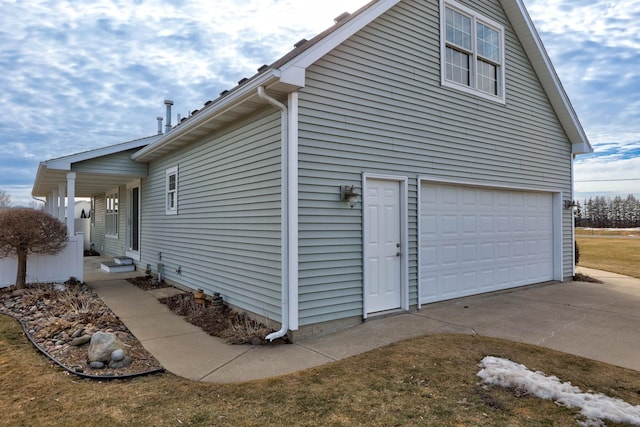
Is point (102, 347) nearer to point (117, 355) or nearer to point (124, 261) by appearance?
point (117, 355)

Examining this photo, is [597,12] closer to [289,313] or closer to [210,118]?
[210,118]

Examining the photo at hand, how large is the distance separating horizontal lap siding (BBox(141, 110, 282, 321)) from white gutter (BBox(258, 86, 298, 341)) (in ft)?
0.63

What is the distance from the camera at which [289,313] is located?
191 inches

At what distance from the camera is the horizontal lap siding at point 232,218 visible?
537cm

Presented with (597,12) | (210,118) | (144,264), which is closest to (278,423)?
(210,118)

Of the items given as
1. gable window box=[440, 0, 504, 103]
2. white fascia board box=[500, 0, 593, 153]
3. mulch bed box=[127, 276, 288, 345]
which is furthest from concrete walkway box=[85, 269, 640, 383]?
gable window box=[440, 0, 504, 103]

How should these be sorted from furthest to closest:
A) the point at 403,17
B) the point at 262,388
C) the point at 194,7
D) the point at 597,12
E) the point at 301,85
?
1. the point at 597,12
2. the point at 194,7
3. the point at 403,17
4. the point at 301,85
5. the point at 262,388

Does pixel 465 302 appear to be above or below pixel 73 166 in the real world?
below

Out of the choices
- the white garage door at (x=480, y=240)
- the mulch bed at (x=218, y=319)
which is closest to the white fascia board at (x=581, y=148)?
the white garage door at (x=480, y=240)

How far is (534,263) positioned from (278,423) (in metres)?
8.20

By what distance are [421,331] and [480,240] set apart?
10.7ft

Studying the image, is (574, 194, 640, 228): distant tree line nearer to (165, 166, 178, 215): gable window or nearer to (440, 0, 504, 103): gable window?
(440, 0, 504, 103): gable window

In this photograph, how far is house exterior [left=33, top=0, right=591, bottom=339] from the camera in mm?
5133

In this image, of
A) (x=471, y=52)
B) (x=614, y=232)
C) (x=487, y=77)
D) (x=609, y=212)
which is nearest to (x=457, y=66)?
(x=471, y=52)
